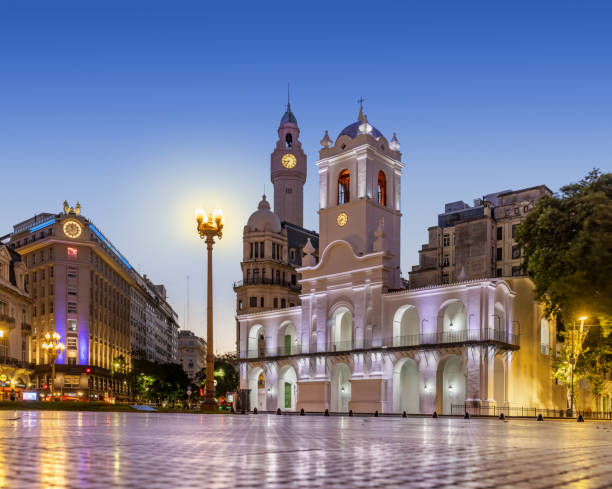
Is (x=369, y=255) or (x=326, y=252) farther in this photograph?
(x=326, y=252)

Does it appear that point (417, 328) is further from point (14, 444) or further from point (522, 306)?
point (14, 444)

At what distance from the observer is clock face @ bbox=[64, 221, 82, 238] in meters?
84.9

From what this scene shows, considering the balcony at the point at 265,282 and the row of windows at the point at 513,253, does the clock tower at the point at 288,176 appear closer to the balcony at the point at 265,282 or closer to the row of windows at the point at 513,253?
the balcony at the point at 265,282

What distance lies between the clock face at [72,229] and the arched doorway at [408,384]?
4715 cm

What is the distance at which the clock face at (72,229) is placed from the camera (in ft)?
279

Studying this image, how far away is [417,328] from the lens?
59.6m

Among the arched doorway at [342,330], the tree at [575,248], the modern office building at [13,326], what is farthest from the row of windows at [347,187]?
the modern office building at [13,326]

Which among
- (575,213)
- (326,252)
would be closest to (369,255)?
(326,252)

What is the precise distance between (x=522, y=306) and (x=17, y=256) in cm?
5005

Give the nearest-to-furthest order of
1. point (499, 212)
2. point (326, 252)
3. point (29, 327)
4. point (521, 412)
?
point (521, 412) < point (326, 252) < point (29, 327) < point (499, 212)

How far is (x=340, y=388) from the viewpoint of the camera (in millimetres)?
61938

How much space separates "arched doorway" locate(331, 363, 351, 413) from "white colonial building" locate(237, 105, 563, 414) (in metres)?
0.09

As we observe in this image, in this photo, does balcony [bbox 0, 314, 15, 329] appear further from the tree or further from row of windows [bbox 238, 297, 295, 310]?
the tree

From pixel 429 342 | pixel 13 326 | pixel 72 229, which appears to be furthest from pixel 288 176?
pixel 429 342
